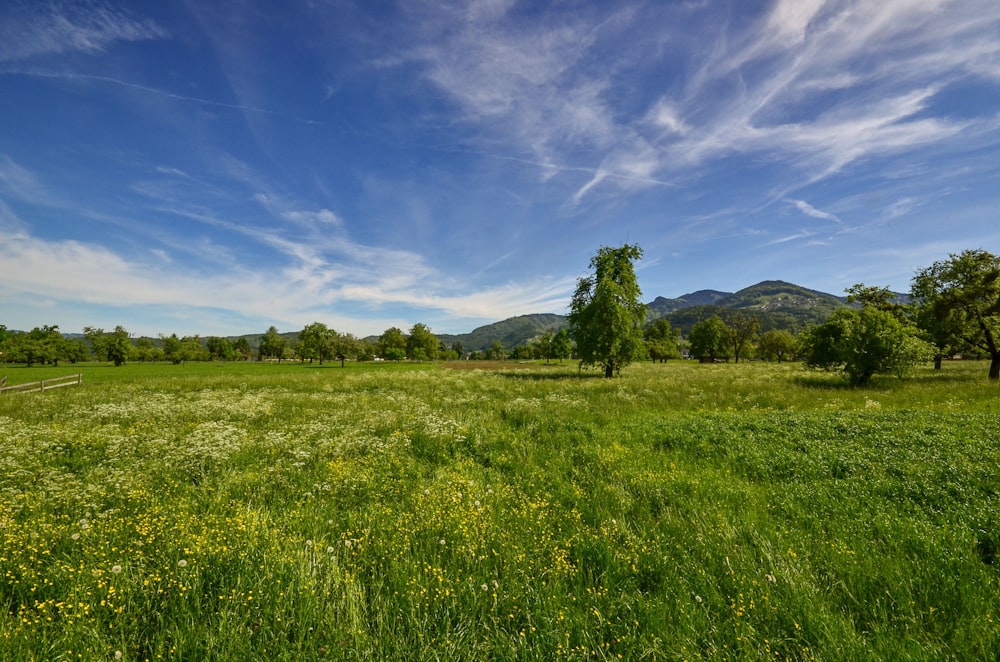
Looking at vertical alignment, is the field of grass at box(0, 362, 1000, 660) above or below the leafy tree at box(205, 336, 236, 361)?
below

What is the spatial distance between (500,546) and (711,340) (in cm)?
10293

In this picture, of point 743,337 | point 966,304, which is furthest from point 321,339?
point 743,337

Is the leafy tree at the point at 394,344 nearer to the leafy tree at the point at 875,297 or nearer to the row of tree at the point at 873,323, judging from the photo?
the row of tree at the point at 873,323

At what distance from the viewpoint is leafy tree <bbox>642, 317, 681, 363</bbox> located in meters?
92.7

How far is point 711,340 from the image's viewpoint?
91.8 m

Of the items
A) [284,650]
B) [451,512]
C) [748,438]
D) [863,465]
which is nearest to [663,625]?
[451,512]

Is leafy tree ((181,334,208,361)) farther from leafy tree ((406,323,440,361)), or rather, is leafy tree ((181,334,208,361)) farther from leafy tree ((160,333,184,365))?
leafy tree ((406,323,440,361))

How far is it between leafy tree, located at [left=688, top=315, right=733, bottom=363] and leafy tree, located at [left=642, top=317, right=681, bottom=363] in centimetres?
580

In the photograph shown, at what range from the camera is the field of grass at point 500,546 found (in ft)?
12.1

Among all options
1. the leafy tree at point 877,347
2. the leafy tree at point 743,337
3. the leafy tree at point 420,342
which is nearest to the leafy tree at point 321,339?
the leafy tree at point 420,342

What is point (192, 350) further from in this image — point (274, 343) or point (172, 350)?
point (274, 343)

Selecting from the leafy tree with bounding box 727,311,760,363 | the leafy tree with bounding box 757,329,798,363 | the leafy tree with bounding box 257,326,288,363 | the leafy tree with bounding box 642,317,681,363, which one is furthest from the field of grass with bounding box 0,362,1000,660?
the leafy tree with bounding box 257,326,288,363

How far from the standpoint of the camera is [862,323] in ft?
83.8

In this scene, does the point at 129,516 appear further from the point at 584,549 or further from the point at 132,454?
the point at 584,549
